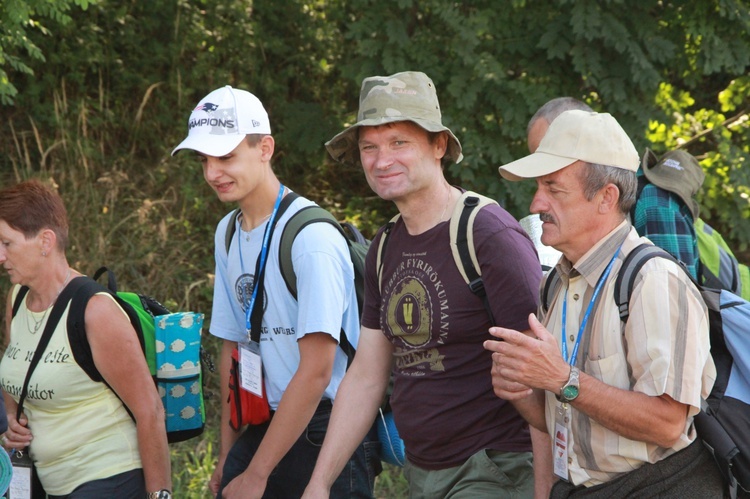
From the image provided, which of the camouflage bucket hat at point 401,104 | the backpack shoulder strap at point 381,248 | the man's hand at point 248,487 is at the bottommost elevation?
the man's hand at point 248,487

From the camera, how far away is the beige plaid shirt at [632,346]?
234 centimetres

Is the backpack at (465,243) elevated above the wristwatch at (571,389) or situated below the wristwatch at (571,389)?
above

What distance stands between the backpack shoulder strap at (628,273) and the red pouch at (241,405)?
5.37 feet

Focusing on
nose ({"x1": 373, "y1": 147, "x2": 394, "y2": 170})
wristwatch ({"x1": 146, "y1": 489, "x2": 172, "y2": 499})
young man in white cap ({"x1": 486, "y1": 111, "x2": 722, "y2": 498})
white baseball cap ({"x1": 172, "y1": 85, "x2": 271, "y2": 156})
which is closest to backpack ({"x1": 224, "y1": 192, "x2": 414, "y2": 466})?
white baseball cap ({"x1": 172, "y1": 85, "x2": 271, "y2": 156})

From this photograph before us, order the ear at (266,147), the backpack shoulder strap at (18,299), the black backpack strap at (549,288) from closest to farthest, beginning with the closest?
the black backpack strap at (549,288), the ear at (266,147), the backpack shoulder strap at (18,299)

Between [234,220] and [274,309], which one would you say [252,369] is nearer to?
[274,309]

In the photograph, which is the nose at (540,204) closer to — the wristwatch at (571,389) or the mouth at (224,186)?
the wristwatch at (571,389)

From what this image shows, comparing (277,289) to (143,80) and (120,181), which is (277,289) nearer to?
(120,181)

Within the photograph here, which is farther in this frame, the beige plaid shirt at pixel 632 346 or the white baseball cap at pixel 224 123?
the white baseball cap at pixel 224 123

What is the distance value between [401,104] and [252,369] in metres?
1.20

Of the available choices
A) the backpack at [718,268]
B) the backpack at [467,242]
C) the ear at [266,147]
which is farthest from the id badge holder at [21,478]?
the backpack at [718,268]

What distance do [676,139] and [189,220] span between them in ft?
14.4

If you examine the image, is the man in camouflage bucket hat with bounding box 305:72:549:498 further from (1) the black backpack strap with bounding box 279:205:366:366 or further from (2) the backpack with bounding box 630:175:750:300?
(2) the backpack with bounding box 630:175:750:300

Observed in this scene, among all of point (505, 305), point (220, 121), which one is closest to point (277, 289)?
point (220, 121)
